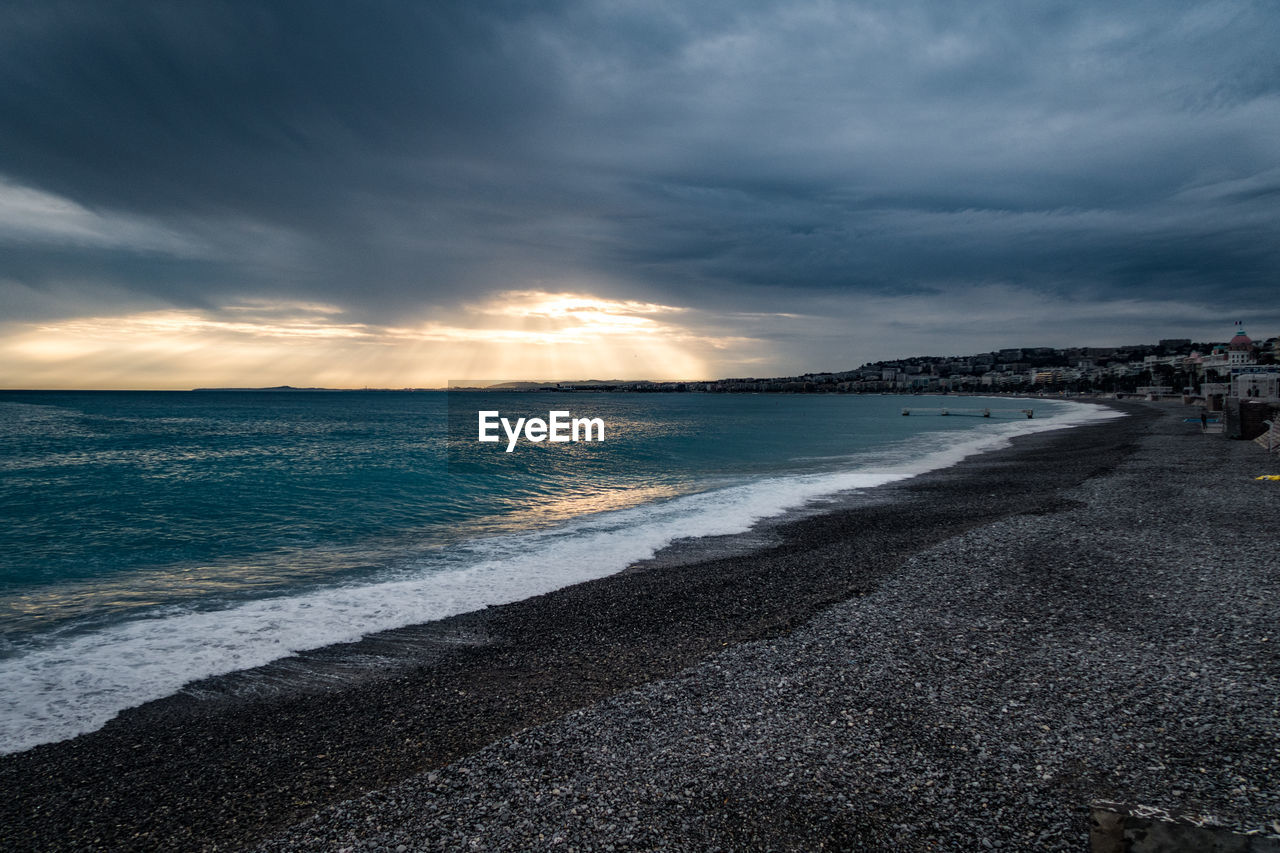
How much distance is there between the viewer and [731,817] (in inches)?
175

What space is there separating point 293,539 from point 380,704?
13.6 metres

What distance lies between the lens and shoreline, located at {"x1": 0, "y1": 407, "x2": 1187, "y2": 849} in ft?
Answer: 16.6

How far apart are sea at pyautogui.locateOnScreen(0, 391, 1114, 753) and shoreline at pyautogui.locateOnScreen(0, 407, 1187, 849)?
921 millimetres

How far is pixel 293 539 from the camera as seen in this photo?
17953mm

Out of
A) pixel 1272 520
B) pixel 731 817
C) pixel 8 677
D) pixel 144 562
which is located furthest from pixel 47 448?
pixel 1272 520

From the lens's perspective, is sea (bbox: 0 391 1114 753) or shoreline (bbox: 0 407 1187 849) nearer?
shoreline (bbox: 0 407 1187 849)

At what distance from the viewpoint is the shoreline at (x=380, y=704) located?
16.6 ft

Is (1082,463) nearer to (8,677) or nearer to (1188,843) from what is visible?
(1188,843)

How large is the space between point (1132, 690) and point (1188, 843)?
10.2 ft

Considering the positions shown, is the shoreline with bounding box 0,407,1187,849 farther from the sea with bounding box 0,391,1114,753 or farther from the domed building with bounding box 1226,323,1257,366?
the domed building with bounding box 1226,323,1257,366

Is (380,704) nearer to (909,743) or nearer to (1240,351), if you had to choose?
(909,743)

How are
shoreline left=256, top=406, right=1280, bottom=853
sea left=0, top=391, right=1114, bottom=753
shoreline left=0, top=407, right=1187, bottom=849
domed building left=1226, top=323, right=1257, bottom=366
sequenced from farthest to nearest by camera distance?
domed building left=1226, top=323, right=1257, bottom=366
sea left=0, top=391, right=1114, bottom=753
shoreline left=0, top=407, right=1187, bottom=849
shoreline left=256, top=406, right=1280, bottom=853

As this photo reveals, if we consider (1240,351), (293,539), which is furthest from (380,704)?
(1240,351)

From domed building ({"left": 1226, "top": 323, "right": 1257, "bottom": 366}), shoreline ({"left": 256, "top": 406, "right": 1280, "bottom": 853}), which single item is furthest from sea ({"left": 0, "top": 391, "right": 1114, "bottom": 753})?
domed building ({"left": 1226, "top": 323, "right": 1257, "bottom": 366})
